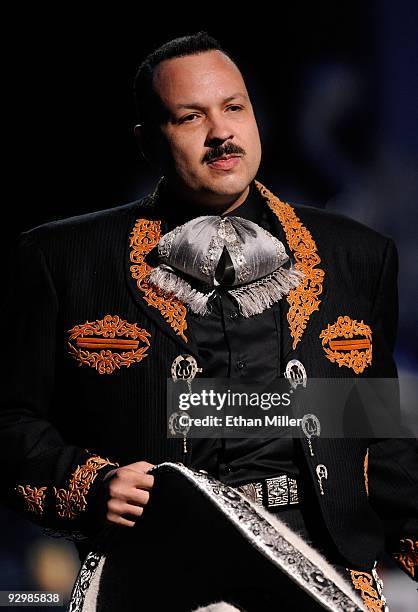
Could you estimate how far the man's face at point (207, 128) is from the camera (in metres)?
2.20

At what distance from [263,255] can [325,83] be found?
878 mm

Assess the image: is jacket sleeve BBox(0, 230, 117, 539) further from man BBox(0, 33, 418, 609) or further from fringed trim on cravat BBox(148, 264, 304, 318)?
fringed trim on cravat BBox(148, 264, 304, 318)

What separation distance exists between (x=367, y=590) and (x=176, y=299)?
65 cm

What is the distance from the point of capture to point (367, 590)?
2.08 metres

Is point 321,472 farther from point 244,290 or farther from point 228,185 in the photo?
point 228,185

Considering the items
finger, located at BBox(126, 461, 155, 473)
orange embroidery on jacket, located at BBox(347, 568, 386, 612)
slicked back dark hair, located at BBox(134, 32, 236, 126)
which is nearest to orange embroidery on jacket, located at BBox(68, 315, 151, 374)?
finger, located at BBox(126, 461, 155, 473)

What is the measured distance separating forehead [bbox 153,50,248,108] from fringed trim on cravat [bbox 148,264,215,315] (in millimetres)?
332

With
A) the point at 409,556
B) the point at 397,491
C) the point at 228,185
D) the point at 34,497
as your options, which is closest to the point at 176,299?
the point at 228,185

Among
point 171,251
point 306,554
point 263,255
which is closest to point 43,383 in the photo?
point 171,251

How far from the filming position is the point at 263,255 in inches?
87.3

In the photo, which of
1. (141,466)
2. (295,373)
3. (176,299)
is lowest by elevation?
(141,466)

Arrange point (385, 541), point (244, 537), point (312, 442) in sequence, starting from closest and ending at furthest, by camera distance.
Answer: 1. point (244, 537)
2. point (312, 442)
3. point (385, 541)

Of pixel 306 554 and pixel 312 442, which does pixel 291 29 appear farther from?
pixel 306 554

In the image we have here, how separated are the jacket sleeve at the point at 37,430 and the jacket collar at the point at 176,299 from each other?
173 millimetres
